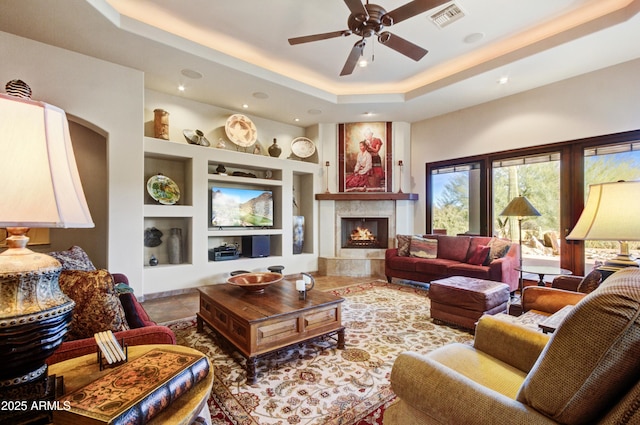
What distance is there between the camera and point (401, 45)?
9.50ft

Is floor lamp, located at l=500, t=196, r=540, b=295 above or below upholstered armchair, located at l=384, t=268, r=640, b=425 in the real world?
above

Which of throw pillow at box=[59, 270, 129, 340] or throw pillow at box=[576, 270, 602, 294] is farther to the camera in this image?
throw pillow at box=[576, 270, 602, 294]

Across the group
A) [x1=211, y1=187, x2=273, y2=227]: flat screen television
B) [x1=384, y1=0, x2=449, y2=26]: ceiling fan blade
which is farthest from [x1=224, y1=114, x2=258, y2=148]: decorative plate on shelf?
[x1=384, y1=0, x2=449, y2=26]: ceiling fan blade

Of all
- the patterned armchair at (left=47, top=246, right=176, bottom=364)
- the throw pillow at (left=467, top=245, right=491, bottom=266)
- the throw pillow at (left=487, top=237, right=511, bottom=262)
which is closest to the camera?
the patterned armchair at (left=47, top=246, right=176, bottom=364)

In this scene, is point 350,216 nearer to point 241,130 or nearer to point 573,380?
point 241,130

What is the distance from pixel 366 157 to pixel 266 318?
4.62 m

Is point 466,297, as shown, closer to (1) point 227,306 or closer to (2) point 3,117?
(1) point 227,306

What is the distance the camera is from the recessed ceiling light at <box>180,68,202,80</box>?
3.90 m

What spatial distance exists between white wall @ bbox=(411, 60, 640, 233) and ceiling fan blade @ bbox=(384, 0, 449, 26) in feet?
10.5

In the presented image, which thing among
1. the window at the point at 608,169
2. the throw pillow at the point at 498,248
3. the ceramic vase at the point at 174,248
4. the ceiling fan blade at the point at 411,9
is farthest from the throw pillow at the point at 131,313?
the window at the point at 608,169

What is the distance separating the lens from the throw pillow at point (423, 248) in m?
4.99

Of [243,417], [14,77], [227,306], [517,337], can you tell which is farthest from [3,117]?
[14,77]

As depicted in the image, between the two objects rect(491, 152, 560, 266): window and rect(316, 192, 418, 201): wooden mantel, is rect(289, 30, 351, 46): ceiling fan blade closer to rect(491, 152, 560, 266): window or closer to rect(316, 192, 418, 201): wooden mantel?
rect(316, 192, 418, 201): wooden mantel

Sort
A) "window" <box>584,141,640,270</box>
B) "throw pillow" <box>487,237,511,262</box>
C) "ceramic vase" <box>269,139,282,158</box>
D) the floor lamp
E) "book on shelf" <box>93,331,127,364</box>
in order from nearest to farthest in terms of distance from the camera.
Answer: "book on shelf" <box>93,331,127,364</box> < the floor lamp < "window" <box>584,141,640,270</box> < "throw pillow" <box>487,237,511,262</box> < "ceramic vase" <box>269,139,282,158</box>
